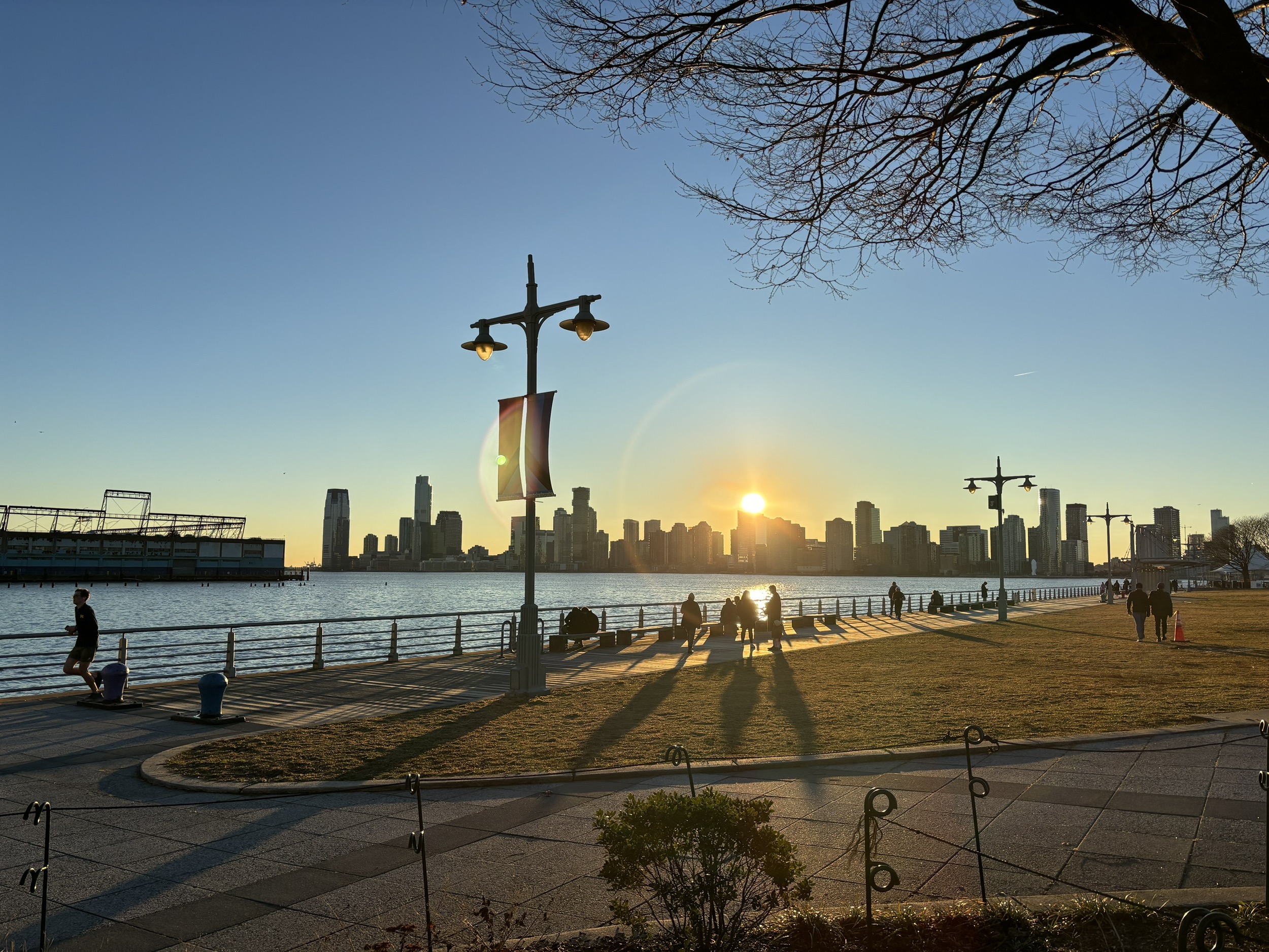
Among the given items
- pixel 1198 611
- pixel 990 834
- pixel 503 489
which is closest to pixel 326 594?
pixel 1198 611

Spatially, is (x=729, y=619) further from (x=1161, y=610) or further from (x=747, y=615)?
(x=1161, y=610)

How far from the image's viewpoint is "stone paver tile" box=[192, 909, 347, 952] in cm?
467

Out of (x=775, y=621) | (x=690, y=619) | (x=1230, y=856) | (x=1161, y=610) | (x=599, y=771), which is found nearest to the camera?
(x=1230, y=856)

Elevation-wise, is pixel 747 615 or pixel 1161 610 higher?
pixel 1161 610

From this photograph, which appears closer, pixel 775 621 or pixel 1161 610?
pixel 1161 610

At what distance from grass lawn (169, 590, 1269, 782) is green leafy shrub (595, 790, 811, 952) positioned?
17.2ft

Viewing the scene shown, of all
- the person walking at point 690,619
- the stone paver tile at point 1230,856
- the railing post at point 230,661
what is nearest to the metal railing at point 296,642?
the railing post at point 230,661

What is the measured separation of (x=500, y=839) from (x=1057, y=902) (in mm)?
3817

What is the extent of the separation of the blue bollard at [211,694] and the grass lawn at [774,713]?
1.32m

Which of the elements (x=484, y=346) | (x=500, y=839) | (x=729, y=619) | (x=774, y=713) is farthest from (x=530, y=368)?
(x=729, y=619)

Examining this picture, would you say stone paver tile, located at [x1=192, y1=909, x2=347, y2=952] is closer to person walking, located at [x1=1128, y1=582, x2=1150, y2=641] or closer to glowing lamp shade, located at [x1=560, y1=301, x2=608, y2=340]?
glowing lamp shade, located at [x1=560, y1=301, x2=608, y2=340]

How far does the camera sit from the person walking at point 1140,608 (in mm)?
24359

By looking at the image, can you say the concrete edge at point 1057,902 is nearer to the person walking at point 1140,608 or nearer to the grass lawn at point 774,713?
the grass lawn at point 774,713

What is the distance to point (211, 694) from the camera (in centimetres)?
1192
